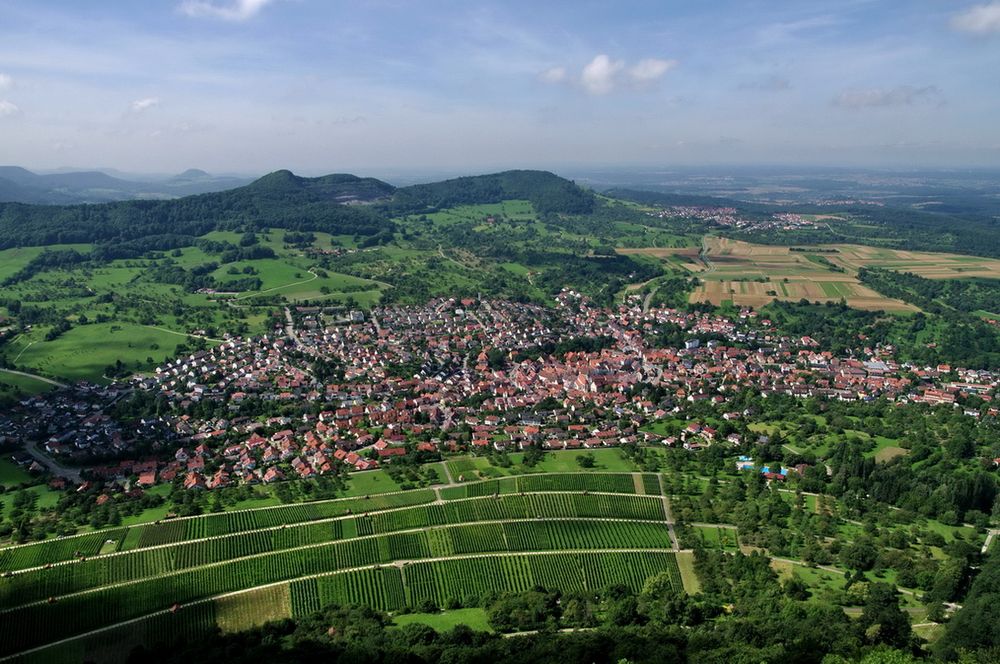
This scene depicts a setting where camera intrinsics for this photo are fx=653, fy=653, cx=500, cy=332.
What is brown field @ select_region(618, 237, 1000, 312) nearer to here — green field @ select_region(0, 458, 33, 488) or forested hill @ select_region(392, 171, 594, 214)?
forested hill @ select_region(392, 171, 594, 214)

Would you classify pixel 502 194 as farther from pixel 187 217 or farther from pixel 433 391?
pixel 433 391

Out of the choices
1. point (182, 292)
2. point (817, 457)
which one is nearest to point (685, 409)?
point (817, 457)

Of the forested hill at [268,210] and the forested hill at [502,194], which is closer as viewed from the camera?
the forested hill at [268,210]

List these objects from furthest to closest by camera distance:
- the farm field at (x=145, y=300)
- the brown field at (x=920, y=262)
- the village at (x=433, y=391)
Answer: the brown field at (x=920, y=262) → the farm field at (x=145, y=300) → the village at (x=433, y=391)

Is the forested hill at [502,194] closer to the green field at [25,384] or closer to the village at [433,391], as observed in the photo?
the village at [433,391]

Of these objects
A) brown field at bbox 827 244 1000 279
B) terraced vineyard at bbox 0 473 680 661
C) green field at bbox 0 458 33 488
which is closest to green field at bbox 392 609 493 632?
terraced vineyard at bbox 0 473 680 661

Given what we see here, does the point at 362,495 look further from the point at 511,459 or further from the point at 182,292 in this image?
the point at 182,292

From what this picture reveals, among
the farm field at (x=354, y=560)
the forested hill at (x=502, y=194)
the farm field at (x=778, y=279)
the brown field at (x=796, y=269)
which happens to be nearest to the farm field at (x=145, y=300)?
the farm field at (x=354, y=560)
